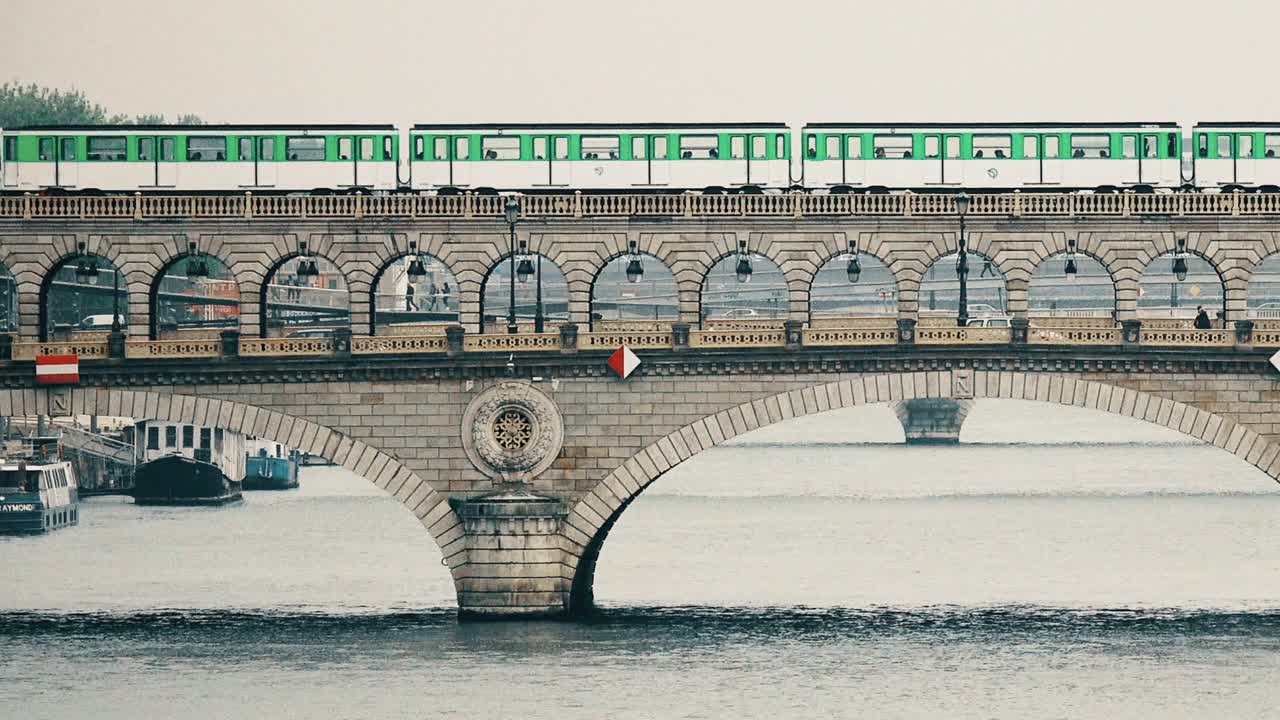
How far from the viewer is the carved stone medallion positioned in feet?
284

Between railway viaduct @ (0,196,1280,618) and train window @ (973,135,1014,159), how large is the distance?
22.3ft

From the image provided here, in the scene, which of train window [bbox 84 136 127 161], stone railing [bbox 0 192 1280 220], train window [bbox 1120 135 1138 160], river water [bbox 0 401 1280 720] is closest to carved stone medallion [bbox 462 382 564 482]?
river water [bbox 0 401 1280 720]

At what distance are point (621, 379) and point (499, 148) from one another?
1272cm

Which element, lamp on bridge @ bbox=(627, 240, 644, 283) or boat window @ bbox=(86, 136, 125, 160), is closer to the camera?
lamp on bridge @ bbox=(627, 240, 644, 283)

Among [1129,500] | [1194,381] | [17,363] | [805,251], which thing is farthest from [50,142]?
[1129,500]

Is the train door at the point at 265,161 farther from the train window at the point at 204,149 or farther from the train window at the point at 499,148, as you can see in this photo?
the train window at the point at 499,148

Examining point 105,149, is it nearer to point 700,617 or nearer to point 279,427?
point 279,427

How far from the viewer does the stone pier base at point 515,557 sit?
85.6m

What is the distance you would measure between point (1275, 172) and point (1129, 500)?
187ft

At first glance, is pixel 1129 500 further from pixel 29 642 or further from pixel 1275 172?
pixel 29 642

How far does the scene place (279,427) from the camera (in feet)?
287

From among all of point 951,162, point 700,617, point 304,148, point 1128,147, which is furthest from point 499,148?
point 1128,147

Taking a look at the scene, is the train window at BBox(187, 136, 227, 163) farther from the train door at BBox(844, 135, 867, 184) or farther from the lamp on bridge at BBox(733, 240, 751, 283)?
the train door at BBox(844, 135, 867, 184)

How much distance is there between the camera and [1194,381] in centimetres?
8594
